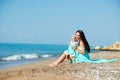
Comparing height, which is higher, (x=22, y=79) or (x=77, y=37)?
(x=77, y=37)

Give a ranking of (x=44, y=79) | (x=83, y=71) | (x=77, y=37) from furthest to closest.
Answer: (x=77, y=37) < (x=83, y=71) < (x=44, y=79)

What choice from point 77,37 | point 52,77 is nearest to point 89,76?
point 52,77

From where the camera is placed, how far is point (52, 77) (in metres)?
10.2

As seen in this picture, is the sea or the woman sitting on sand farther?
the sea

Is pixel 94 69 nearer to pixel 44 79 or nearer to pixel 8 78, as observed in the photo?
pixel 44 79

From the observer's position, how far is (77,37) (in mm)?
12969

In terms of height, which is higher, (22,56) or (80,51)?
(80,51)

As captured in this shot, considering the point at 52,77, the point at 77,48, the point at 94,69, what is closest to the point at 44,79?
the point at 52,77

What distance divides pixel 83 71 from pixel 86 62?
2086 millimetres

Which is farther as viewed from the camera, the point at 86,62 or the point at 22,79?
the point at 86,62

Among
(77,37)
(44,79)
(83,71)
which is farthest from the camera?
(77,37)

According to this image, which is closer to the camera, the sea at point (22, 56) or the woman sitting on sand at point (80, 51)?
the woman sitting on sand at point (80, 51)

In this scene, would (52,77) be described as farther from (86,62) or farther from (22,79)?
(86,62)

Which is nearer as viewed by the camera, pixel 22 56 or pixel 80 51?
pixel 80 51
